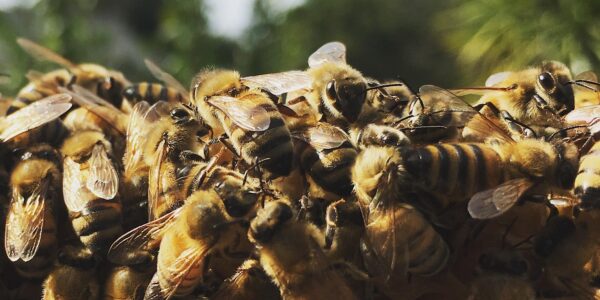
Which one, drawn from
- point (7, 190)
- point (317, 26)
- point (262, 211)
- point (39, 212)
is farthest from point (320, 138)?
point (317, 26)

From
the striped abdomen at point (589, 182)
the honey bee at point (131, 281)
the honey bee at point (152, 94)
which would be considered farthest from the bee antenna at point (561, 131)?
the honey bee at point (152, 94)

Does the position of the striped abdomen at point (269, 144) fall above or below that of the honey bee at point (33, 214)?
above

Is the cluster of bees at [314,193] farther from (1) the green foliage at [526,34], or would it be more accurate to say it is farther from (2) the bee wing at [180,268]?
(1) the green foliage at [526,34]

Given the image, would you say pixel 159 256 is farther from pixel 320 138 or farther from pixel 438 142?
pixel 438 142

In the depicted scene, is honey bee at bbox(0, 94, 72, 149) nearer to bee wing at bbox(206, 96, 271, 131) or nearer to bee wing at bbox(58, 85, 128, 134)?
bee wing at bbox(58, 85, 128, 134)

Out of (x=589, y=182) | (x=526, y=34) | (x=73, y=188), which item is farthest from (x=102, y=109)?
(x=526, y=34)

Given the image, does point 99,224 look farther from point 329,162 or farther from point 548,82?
point 548,82

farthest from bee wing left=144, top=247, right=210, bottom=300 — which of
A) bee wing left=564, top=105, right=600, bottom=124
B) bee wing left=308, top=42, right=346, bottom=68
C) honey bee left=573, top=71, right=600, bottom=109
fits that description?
honey bee left=573, top=71, right=600, bottom=109
